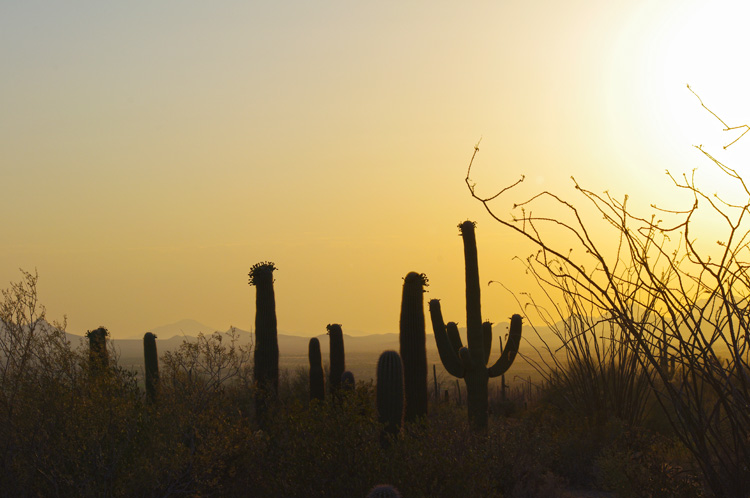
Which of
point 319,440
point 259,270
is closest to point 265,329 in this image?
point 259,270

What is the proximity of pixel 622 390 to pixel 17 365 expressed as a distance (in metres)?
10.3

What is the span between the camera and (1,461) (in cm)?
931

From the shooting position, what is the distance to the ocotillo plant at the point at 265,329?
17766mm

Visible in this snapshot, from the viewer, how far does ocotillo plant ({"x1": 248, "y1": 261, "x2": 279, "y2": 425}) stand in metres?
17.8

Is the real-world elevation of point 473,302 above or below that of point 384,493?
above

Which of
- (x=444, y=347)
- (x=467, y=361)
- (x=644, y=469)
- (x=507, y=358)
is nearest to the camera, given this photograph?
(x=644, y=469)

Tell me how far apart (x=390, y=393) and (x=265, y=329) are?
202 inches

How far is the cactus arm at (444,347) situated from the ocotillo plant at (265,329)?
15.2ft

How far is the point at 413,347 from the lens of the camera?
16297mm

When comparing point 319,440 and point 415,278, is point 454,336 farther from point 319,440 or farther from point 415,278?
point 319,440

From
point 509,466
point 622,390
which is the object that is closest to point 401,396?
point 509,466

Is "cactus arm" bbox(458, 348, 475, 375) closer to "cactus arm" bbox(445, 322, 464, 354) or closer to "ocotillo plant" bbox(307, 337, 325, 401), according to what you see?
"cactus arm" bbox(445, 322, 464, 354)

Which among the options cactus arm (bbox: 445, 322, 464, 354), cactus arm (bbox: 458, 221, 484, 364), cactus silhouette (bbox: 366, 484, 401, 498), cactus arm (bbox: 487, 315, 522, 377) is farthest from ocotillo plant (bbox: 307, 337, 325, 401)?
cactus silhouette (bbox: 366, 484, 401, 498)

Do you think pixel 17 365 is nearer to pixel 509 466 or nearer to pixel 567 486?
pixel 509 466
